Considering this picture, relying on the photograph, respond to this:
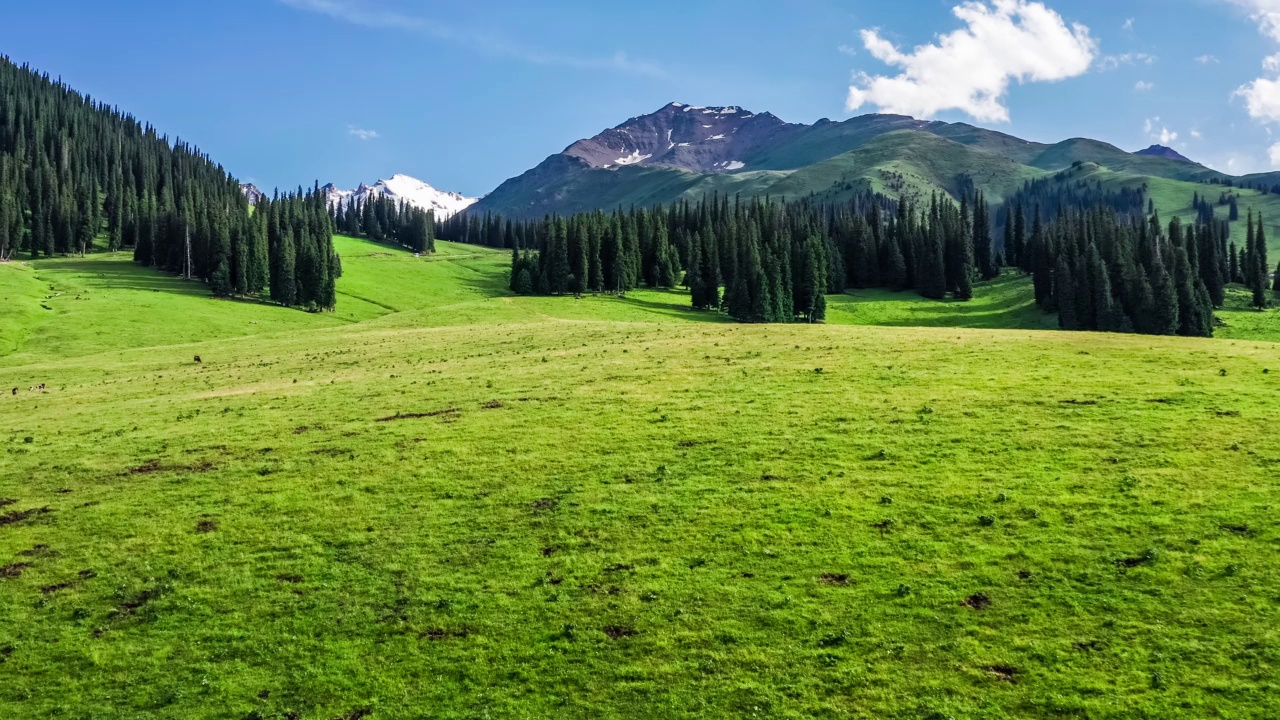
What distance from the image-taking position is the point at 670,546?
91.2 ft

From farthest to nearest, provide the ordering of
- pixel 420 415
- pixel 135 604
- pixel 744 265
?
1. pixel 744 265
2. pixel 420 415
3. pixel 135 604

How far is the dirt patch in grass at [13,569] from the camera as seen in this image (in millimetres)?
27734

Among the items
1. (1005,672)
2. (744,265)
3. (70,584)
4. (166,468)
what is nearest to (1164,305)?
(744,265)

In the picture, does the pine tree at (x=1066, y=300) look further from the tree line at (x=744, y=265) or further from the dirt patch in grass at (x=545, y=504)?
the dirt patch in grass at (x=545, y=504)

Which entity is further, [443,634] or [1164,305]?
[1164,305]

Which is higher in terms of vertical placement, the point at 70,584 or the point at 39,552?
the point at 39,552

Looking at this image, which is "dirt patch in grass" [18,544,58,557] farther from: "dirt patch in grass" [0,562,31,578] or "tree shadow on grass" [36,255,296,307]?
"tree shadow on grass" [36,255,296,307]

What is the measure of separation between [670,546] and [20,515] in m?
26.7

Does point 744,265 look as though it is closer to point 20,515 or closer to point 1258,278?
point 1258,278

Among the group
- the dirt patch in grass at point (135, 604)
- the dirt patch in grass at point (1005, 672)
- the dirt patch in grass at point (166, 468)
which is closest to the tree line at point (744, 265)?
the dirt patch in grass at point (166, 468)

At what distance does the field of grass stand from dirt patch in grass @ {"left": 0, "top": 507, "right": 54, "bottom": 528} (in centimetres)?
25

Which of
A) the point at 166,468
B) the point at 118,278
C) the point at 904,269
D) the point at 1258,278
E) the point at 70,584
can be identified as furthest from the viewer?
the point at 904,269

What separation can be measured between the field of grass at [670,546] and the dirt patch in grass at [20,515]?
0.25 m

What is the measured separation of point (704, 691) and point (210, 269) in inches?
6298
